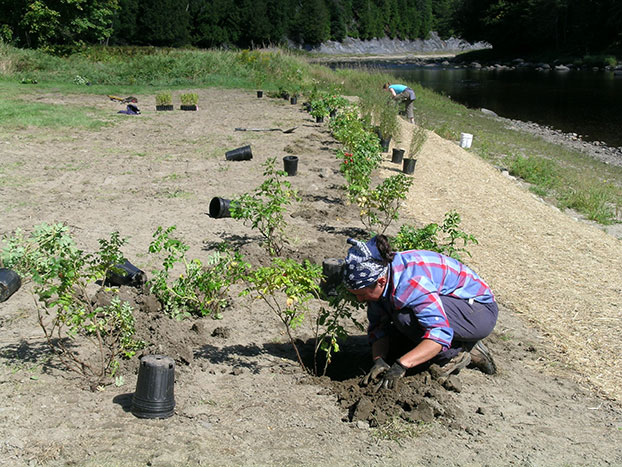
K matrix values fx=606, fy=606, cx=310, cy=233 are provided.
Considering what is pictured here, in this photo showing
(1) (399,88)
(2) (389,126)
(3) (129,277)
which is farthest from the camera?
(1) (399,88)

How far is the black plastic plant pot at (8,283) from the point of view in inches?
183

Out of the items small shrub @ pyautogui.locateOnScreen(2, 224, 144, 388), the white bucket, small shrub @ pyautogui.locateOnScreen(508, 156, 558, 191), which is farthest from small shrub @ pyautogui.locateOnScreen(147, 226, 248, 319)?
the white bucket

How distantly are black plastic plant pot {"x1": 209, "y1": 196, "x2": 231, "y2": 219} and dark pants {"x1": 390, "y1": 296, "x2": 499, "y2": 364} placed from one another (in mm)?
3341

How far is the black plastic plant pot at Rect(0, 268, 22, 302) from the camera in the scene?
4647 mm

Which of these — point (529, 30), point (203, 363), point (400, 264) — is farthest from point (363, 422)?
point (529, 30)

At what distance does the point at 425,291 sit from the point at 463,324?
1.55 ft

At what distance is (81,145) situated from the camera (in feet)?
35.1

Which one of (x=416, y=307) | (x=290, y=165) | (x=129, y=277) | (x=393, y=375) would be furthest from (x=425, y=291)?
(x=290, y=165)

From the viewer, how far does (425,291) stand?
3.53 meters

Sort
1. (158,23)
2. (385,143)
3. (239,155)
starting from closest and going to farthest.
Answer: (239,155), (385,143), (158,23)

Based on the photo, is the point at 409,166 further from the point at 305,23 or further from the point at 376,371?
the point at 305,23

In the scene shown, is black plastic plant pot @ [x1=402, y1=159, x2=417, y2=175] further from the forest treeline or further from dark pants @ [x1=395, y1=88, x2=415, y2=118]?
the forest treeline

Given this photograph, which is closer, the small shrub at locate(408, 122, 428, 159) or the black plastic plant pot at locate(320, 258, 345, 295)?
the black plastic plant pot at locate(320, 258, 345, 295)

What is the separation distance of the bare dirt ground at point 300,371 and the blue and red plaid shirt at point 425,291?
0.40 metres
